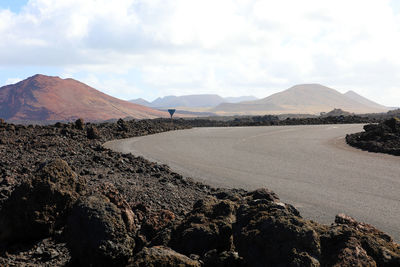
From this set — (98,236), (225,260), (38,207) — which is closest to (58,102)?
(38,207)

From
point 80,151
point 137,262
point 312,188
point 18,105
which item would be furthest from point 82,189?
point 18,105

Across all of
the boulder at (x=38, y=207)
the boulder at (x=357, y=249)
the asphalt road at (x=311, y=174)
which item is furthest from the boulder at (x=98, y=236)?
the asphalt road at (x=311, y=174)

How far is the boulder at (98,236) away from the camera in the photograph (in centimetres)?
375

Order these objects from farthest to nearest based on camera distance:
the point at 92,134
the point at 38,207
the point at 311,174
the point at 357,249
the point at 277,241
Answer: the point at 92,134 < the point at 311,174 < the point at 38,207 < the point at 357,249 < the point at 277,241

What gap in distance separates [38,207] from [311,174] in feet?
25.1

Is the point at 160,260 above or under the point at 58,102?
under

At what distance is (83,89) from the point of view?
126 metres

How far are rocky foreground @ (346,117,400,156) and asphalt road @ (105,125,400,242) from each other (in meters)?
0.61

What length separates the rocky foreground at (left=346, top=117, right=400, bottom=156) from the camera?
48.1 ft

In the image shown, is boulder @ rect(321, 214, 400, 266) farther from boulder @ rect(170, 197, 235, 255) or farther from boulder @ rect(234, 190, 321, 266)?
boulder @ rect(170, 197, 235, 255)

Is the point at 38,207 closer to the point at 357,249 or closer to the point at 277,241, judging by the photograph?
the point at 277,241

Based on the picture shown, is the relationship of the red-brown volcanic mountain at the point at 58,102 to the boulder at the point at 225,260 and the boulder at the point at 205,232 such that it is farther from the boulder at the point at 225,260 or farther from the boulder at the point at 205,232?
the boulder at the point at 225,260

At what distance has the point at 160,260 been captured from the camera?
3.04 meters

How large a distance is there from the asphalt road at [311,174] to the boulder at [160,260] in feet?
12.2
